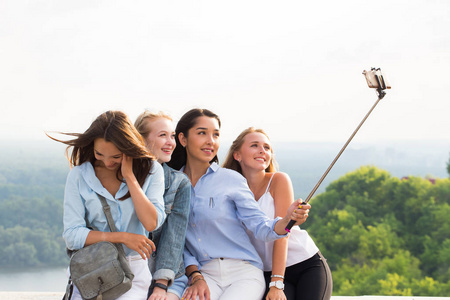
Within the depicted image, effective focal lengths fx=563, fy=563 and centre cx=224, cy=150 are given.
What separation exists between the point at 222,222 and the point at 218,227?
0.13ft

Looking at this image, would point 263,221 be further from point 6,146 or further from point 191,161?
point 6,146

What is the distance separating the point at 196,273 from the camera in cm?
316

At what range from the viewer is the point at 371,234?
2995 cm

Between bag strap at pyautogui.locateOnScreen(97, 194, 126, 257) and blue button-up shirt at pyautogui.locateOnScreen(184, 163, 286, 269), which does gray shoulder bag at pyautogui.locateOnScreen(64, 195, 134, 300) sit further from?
blue button-up shirt at pyautogui.locateOnScreen(184, 163, 286, 269)

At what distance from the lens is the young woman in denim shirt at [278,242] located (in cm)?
330

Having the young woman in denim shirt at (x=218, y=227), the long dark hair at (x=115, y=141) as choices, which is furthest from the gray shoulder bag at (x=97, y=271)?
the young woman in denim shirt at (x=218, y=227)

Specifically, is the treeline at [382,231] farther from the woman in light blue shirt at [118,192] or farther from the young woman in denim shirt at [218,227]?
the woman in light blue shirt at [118,192]

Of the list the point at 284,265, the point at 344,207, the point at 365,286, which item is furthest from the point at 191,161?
the point at 344,207

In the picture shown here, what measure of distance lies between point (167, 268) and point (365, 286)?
25.1m

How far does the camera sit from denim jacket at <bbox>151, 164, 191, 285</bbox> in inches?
120

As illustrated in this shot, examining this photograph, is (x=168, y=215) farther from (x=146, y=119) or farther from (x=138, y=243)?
(x=146, y=119)

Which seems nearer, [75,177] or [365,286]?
[75,177]

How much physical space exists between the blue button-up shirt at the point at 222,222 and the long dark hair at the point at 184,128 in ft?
0.95

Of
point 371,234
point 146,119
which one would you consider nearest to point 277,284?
point 146,119
